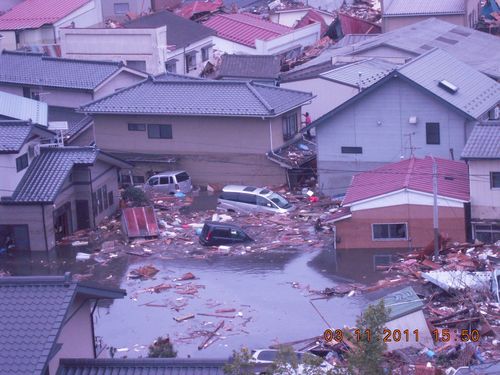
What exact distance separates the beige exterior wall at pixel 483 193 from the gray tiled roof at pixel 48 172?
9215 mm

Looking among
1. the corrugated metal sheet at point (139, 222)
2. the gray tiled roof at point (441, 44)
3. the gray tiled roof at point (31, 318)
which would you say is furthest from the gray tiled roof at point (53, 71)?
the gray tiled roof at point (31, 318)

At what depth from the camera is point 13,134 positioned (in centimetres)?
2328

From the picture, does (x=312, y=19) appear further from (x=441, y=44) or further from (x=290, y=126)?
(x=290, y=126)

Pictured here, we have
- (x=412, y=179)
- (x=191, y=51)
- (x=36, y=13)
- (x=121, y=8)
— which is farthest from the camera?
(x=121, y=8)

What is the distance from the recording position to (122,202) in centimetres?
2639

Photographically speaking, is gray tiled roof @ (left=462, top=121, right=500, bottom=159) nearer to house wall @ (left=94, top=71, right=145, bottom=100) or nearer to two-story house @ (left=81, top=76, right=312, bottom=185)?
two-story house @ (left=81, top=76, right=312, bottom=185)

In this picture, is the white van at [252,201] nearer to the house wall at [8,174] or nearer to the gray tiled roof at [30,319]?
the house wall at [8,174]

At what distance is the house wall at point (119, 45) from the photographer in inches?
1384

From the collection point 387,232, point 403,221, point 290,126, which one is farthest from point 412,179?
point 290,126

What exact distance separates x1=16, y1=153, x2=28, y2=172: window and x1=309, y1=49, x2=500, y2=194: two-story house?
25.3 feet

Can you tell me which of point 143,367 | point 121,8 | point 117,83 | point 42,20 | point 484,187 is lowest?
point 484,187

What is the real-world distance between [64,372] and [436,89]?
17.8m

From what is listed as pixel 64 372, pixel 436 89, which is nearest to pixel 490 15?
pixel 436 89

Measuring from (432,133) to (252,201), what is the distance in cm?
506
